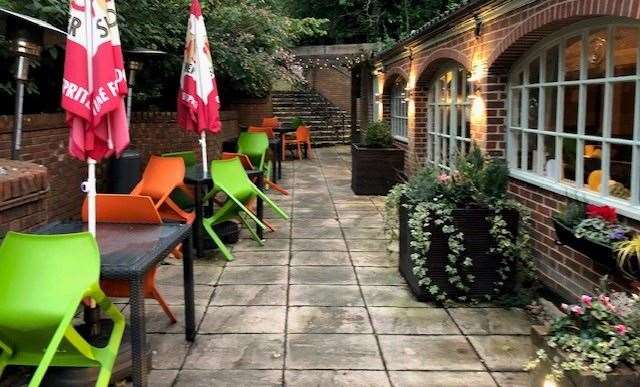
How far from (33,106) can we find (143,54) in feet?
5.13

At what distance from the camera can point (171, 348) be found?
367 cm

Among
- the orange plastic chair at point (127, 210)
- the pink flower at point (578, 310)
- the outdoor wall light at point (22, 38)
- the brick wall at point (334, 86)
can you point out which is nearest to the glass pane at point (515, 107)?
the pink flower at point (578, 310)

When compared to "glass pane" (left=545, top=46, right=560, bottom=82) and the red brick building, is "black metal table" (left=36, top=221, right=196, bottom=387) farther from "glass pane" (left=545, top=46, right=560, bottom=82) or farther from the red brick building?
"glass pane" (left=545, top=46, right=560, bottom=82)

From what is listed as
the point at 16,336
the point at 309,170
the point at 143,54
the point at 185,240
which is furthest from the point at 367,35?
the point at 16,336

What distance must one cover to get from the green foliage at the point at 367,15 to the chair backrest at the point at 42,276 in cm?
1486

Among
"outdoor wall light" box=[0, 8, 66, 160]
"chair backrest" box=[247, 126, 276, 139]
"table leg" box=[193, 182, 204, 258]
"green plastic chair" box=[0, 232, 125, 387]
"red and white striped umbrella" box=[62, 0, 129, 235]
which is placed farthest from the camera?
"chair backrest" box=[247, 126, 276, 139]

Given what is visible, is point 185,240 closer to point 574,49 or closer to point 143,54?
point 574,49

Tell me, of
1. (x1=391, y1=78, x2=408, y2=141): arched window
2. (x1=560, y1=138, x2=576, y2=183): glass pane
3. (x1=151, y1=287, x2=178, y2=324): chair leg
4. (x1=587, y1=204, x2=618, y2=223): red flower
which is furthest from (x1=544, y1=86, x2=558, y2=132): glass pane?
(x1=391, y1=78, x2=408, y2=141): arched window

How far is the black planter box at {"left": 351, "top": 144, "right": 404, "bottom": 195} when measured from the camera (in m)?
9.59

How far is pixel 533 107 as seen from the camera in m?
5.10

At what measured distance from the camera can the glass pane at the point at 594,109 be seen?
12.9 feet

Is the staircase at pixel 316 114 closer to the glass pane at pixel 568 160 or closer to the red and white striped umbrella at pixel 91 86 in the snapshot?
the glass pane at pixel 568 160

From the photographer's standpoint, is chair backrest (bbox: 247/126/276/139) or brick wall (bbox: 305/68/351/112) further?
brick wall (bbox: 305/68/351/112)

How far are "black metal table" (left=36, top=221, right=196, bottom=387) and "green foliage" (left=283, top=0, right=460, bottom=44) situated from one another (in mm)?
13789
